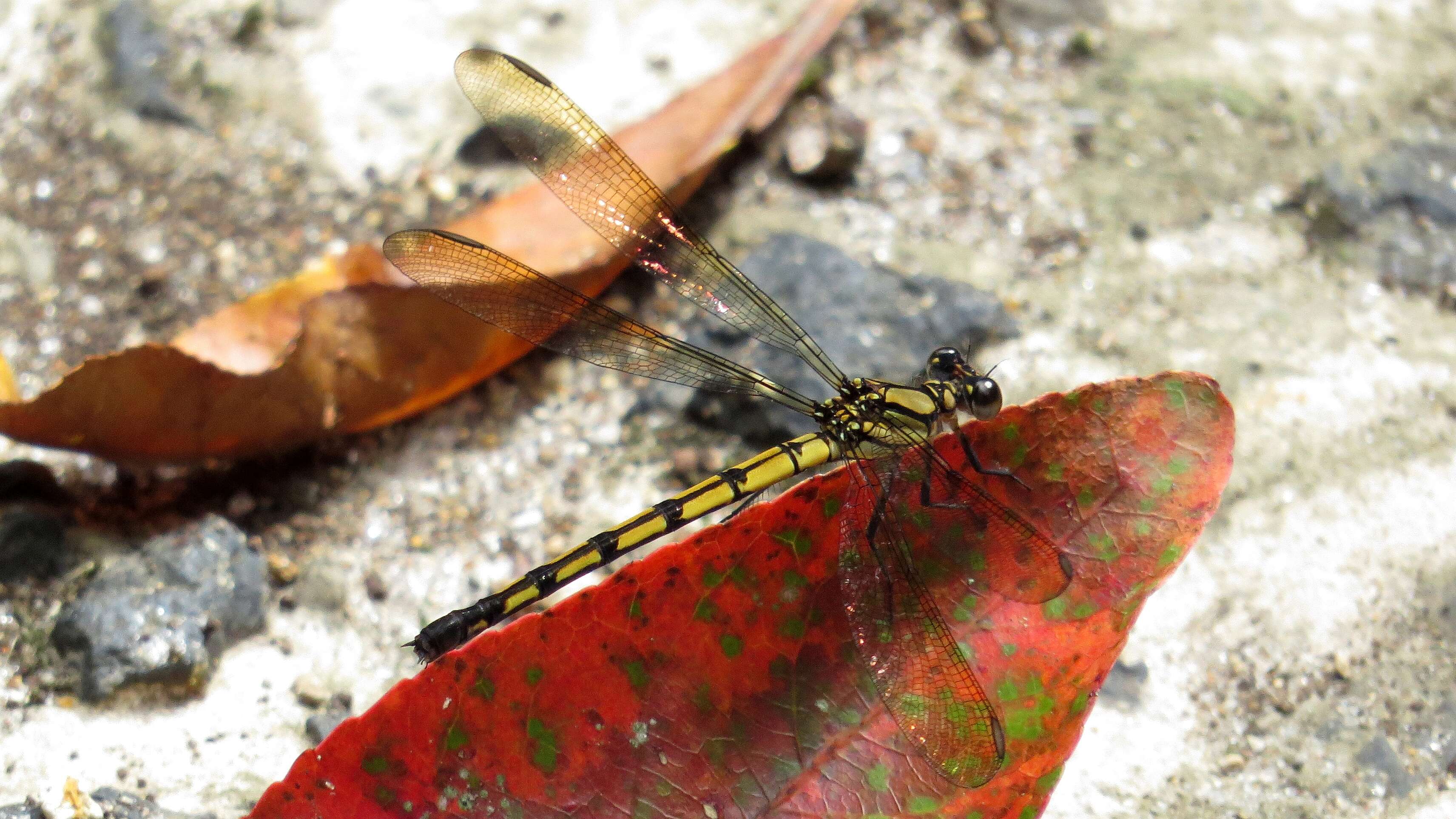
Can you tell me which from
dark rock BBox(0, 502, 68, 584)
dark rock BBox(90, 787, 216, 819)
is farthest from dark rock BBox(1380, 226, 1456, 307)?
dark rock BBox(0, 502, 68, 584)

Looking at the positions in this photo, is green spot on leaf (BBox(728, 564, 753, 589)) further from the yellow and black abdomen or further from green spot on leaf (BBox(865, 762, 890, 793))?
the yellow and black abdomen

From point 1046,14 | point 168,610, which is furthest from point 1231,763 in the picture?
point 1046,14

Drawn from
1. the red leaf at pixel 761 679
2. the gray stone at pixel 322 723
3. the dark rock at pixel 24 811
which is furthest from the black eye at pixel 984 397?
the dark rock at pixel 24 811

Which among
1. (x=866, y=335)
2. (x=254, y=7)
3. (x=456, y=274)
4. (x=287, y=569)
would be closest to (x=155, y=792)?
(x=287, y=569)

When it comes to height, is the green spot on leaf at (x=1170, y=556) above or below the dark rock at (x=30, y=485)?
above

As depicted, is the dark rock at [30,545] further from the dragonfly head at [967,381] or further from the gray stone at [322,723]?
the dragonfly head at [967,381]

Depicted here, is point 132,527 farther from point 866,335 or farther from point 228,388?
point 866,335
